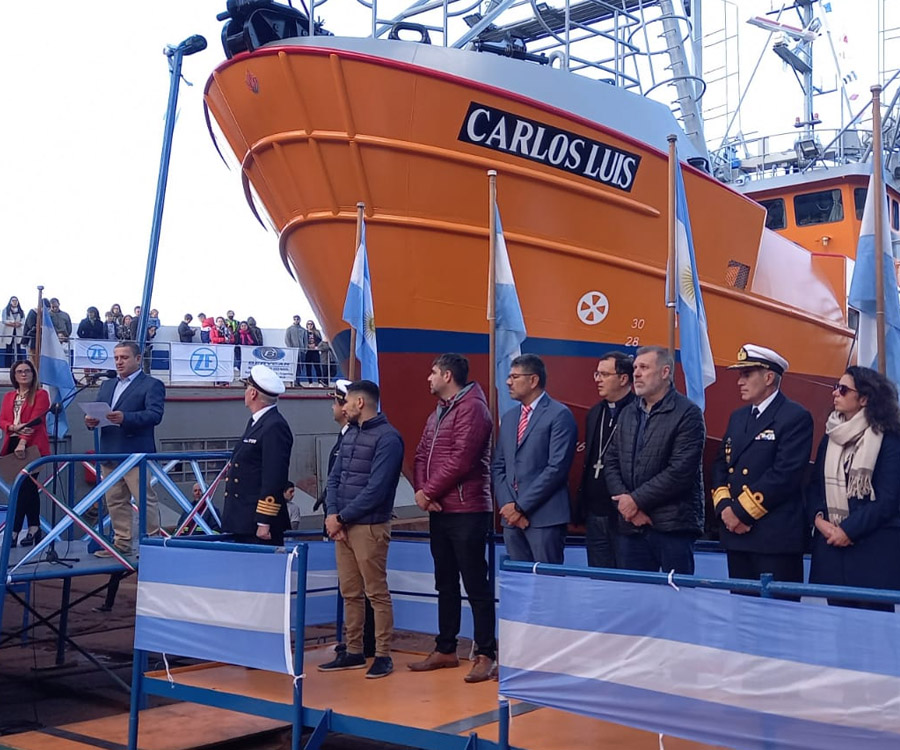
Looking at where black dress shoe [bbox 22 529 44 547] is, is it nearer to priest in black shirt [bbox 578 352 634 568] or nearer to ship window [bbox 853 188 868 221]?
priest in black shirt [bbox 578 352 634 568]

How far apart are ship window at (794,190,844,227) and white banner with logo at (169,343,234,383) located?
8977 mm

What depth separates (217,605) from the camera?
4.50 meters

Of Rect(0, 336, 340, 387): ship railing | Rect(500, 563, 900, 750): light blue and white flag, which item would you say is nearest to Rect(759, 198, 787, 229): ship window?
Rect(0, 336, 340, 387): ship railing

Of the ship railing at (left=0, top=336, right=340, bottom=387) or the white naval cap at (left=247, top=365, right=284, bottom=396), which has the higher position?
the ship railing at (left=0, top=336, right=340, bottom=387)

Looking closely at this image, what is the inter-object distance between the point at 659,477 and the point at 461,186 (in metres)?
3.97

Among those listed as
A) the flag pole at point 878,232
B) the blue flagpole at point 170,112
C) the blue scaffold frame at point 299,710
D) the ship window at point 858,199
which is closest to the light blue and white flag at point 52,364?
the blue flagpole at point 170,112

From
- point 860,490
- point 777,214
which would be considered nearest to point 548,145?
point 860,490

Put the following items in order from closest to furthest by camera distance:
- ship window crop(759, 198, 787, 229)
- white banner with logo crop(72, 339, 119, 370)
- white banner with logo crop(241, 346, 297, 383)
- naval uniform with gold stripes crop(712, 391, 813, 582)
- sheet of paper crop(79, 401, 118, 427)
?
naval uniform with gold stripes crop(712, 391, 813, 582), sheet of paper crop(79, 401, 118, 427), ship window crop(759, 198, 787, 229), white banner with logo crop(72, 339, 119, 370), white banner with logo crop(241, 346, 297, 383)

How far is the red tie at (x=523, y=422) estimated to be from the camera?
496 centimetres

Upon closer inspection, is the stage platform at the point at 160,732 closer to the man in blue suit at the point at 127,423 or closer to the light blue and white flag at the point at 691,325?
the man in blue suit at the point at 127,423

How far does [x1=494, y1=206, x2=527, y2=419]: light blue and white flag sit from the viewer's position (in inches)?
262

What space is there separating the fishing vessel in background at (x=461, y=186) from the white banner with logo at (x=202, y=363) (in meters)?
7.35

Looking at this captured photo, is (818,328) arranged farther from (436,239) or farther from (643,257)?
(436,239)

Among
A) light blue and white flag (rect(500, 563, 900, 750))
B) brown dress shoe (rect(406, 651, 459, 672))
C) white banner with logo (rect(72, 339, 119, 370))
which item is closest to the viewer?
light blue and white flag (rect(500, 563, 900, 750))
